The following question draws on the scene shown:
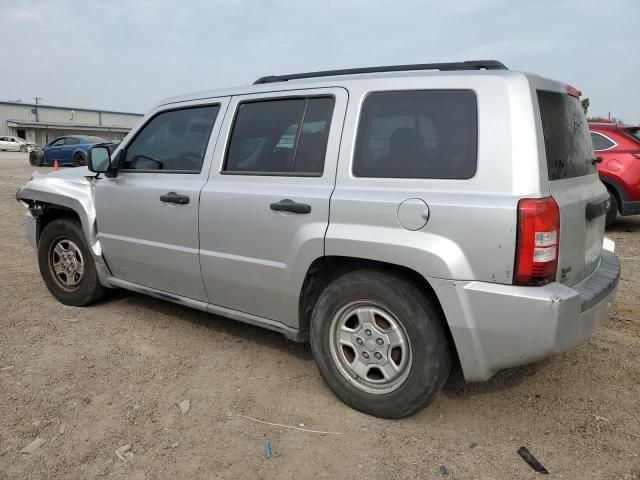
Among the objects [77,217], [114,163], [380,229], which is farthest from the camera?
[77,217]

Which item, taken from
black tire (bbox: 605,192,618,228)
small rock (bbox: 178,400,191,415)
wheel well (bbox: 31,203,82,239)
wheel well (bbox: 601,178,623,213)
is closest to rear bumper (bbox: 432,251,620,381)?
small rock (bbox: 178,400,191,415)

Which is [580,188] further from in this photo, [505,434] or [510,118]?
[505,434]

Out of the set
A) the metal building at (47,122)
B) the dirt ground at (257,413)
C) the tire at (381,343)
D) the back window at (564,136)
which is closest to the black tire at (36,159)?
the dirt ground at (257,413)

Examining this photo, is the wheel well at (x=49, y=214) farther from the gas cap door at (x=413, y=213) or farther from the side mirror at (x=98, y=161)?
the gas cap door at (x=413, y=213)

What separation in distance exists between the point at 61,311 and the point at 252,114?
8.56 ft

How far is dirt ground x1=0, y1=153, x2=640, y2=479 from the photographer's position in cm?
254

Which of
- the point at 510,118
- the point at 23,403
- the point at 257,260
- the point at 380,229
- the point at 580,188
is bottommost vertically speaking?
the point at 23,403

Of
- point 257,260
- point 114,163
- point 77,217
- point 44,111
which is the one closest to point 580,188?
point 257,260

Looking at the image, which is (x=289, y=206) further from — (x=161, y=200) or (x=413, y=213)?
(x=161, y=200)

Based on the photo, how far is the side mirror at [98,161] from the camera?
4.13 metres

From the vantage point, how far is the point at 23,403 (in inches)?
122

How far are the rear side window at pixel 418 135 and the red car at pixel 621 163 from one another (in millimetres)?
6211

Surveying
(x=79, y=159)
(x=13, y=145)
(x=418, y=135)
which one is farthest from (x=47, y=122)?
(x=418, y=135)

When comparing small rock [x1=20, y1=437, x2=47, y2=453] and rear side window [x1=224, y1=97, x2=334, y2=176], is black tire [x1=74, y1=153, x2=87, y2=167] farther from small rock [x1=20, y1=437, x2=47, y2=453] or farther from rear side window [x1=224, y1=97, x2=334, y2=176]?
small rock [x1=20, y1=437, x2=47, y2=453]
